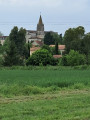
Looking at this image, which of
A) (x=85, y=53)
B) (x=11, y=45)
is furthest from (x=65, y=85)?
(x=85, y=53)

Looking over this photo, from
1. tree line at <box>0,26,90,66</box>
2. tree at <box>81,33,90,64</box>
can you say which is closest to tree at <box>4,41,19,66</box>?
tree line at <box>0,26,90,66</box>

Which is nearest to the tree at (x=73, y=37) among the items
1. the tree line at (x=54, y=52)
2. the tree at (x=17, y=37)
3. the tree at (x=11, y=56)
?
Result: the tree line at (x=54, y=52)

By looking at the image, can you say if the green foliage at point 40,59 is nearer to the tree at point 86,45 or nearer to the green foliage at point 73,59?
the green foliage at point 73,59

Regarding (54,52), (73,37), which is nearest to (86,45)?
(73,37)

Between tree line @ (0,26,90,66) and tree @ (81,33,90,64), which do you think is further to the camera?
tree @ (81,33,90,64)

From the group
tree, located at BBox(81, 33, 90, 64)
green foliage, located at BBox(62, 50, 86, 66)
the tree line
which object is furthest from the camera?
tree, located at BBox(81, 33, 90, 64)

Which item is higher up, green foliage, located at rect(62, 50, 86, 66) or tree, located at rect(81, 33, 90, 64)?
tree, located at rect(81, 33, 90, 64)

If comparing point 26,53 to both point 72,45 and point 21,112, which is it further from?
point 21,112

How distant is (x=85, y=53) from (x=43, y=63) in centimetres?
1733

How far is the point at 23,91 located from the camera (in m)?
17.9

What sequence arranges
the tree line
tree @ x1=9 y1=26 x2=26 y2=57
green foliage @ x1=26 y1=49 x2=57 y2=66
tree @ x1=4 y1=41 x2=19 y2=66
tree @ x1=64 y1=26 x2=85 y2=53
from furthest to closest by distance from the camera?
tree @ x1=9 y1=26 x2=26 y2=57
tree @ x1=64 y1=26 x2=85 y2=53
green foliage @ x1=26 y1=49 x2=57 y2=66
the tree line
tree @ x1=4 y1=41 x2=19 y2=66

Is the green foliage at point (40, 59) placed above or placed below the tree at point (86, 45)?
below

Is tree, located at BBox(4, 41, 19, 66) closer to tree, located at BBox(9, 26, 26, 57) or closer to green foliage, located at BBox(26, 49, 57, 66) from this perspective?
green foliage, located at BBox(26, 49, 57, 66)

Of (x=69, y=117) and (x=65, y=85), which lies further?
(x=65, y=85)
